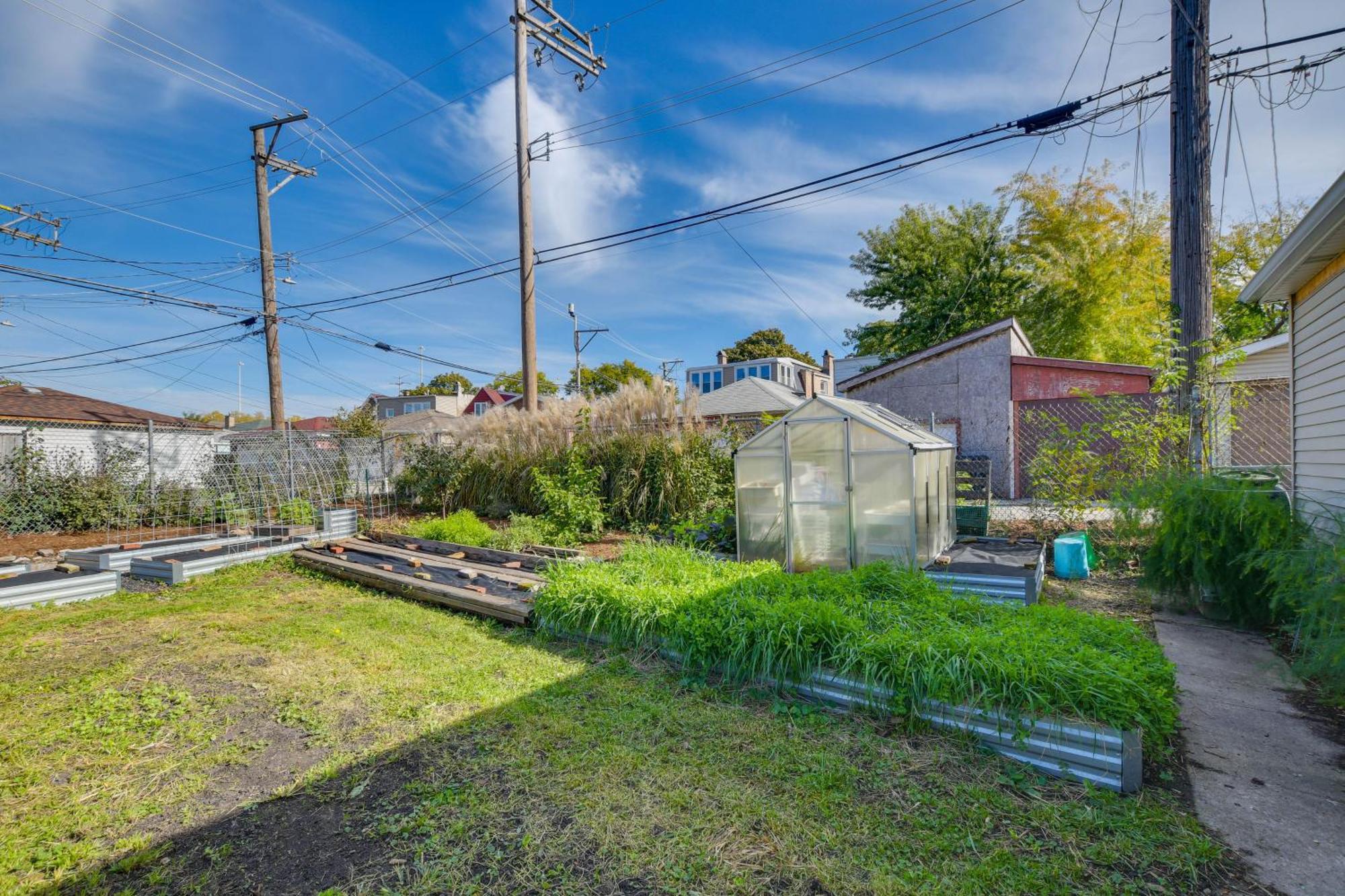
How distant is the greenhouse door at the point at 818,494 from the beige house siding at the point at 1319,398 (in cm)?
303

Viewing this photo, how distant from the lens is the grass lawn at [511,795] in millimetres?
1806

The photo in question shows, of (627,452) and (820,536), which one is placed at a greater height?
(627,452)

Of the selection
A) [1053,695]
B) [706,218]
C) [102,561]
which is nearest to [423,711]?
[1053,695]

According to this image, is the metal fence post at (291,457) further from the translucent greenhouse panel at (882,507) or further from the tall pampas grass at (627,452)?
the translucent greenhouse panel at (882,507)

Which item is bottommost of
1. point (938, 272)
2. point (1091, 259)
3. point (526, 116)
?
point (1091, 259)

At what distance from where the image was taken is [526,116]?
9.97 metres

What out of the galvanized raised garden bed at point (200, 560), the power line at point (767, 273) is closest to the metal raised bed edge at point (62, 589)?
the galvanized raised garden bed at point (200, 560)

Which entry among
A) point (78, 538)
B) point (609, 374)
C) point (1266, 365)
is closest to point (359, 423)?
point (78, 538)

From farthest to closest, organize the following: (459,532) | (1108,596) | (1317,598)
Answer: (459,532)
(1108,596)
(1317,598)

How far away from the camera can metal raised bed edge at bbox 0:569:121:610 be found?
4992 mm

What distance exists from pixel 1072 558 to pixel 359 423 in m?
12.9

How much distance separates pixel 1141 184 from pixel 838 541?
656cm

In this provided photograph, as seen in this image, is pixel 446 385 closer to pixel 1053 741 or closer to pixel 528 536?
pixel 528 536

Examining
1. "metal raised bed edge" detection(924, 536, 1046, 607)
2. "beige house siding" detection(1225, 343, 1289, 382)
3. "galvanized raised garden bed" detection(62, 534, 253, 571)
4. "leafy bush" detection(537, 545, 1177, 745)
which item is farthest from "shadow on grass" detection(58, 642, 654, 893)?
"beige house siding" detection(1225, 343, 1289, 382)
